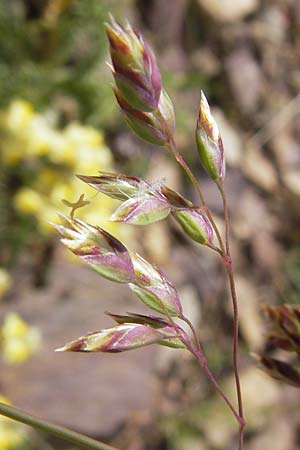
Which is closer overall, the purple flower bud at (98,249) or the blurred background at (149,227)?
the purple flower bud at (98,249)

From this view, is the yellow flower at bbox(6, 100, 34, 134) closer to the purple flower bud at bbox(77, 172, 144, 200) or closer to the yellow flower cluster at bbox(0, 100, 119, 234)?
the yellow flower cluster at bbox(0, 100, 119, 234)

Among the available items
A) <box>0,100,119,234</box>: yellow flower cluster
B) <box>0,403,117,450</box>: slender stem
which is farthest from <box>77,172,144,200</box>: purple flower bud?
<box>0,100,119,234</box>: yellow flower cluster

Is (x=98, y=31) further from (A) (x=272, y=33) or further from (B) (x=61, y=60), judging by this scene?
(A) (x=272, y=33)

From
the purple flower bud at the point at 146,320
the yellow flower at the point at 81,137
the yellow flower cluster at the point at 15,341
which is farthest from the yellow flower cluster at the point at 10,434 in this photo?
the purple flower bud at the point at 146,320

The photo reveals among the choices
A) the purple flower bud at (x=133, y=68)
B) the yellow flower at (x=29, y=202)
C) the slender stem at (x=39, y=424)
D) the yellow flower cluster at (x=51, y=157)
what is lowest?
the slender stem at (x=39, y=424)

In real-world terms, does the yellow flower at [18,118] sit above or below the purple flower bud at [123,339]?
above

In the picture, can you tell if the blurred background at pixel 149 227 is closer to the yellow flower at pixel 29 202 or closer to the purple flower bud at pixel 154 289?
the yellow flower at pixel 29 202

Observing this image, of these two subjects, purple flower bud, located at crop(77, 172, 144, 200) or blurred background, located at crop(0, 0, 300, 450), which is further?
blurred background, located at crop(0, 0, 300, 450)
